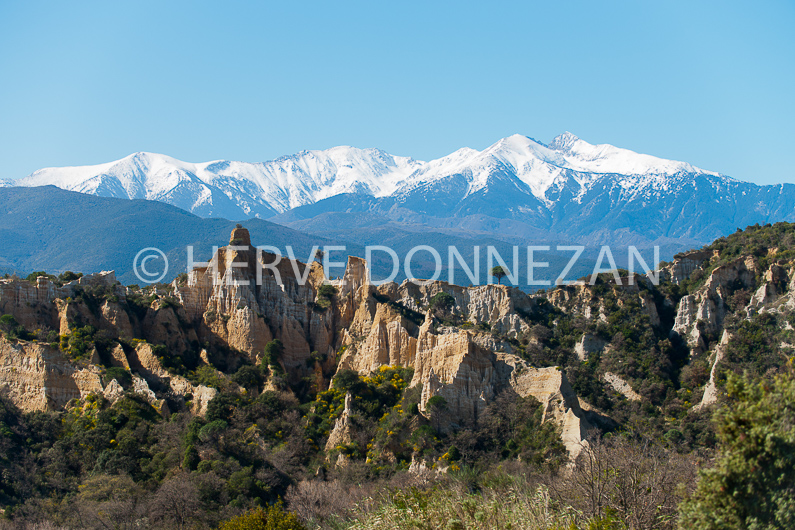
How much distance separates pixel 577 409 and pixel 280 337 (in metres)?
22.6

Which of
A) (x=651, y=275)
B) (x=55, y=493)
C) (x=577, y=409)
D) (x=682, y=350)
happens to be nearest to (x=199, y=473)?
(x=55, y=493)

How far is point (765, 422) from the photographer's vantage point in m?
22.1

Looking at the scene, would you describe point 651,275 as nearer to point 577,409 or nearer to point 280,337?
point 577,409

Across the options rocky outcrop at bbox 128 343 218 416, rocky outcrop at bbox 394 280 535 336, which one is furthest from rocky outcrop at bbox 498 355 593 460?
rocky outcrop at bbox 128 343 218 416

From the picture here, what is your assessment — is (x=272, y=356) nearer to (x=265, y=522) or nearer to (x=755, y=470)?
(x=265, y=522)

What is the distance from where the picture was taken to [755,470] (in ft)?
72.6

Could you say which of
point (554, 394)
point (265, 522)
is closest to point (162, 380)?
point (265, 522)

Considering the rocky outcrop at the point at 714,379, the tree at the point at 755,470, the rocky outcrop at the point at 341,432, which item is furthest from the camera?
the rocky outcrop at the point at 714,379

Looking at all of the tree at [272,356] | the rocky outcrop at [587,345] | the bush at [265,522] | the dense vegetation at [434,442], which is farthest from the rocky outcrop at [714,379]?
the bush at [265,522]

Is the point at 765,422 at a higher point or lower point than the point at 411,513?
higher

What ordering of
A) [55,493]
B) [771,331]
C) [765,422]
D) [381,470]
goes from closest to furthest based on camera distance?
[765,422] < [55,493] < [381,470] < [771,331]

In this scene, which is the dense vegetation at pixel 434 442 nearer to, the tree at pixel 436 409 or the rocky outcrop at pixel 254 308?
the tree at pixel 436 409

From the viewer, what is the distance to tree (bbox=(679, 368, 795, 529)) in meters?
22.0

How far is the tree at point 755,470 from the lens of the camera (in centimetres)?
2200
